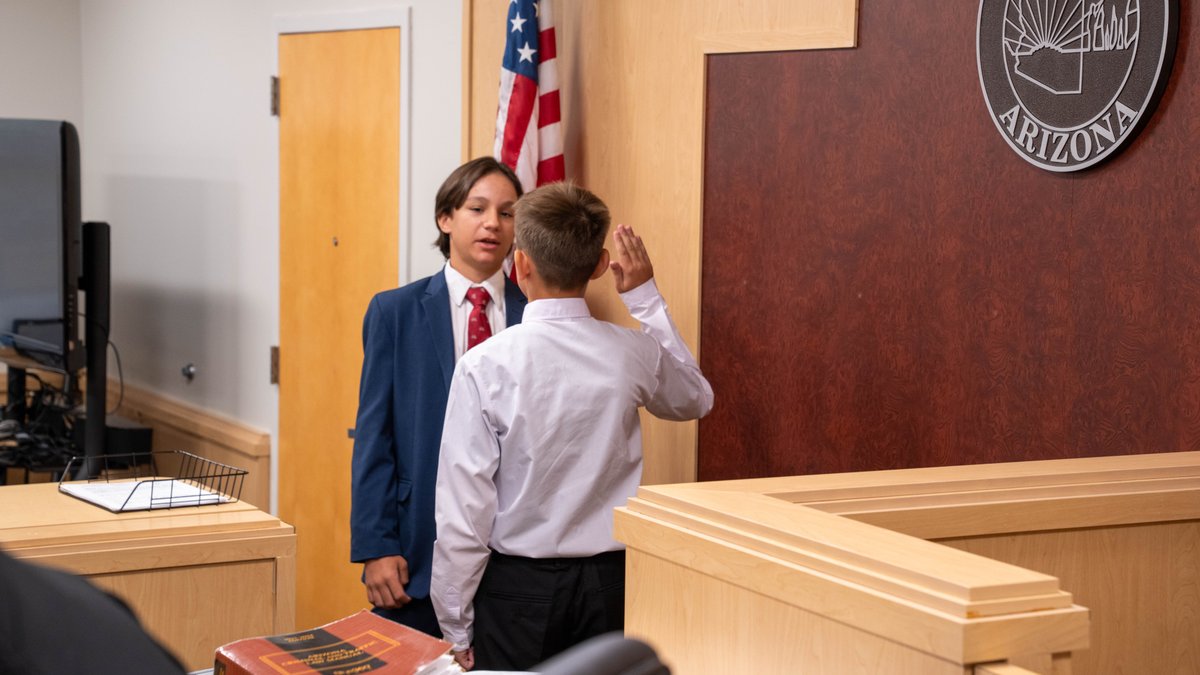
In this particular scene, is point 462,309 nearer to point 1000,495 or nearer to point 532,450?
Answer: point 532,450

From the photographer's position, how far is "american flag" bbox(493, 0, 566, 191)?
3281mm

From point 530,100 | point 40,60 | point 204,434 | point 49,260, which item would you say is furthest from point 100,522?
point 40,60

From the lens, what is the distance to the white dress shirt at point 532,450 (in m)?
2.30

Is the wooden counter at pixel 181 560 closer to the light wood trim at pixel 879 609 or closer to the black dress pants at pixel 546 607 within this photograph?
the black dress pants at pixel 546 607

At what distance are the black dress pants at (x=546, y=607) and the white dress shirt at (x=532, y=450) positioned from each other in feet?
0.10

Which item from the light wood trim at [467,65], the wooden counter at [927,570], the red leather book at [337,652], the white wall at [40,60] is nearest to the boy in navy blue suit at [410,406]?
the light wood trim at [467,65]

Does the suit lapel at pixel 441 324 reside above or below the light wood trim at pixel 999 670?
above

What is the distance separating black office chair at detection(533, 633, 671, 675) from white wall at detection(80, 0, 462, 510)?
3.20 meters

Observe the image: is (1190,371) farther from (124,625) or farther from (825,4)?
(124,625)

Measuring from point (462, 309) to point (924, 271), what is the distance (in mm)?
989

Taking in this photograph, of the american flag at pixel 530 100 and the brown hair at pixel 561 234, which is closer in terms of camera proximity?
the brown hair at pixel 561 234

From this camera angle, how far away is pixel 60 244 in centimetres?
467

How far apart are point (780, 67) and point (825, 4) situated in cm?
18

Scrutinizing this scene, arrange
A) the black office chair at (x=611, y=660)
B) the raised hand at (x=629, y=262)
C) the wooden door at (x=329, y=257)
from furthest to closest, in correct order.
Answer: the wooden door at (x=329, y=257) < the raised hand at (x=629, y=262) < the black office chair at (x=611, y=660)
